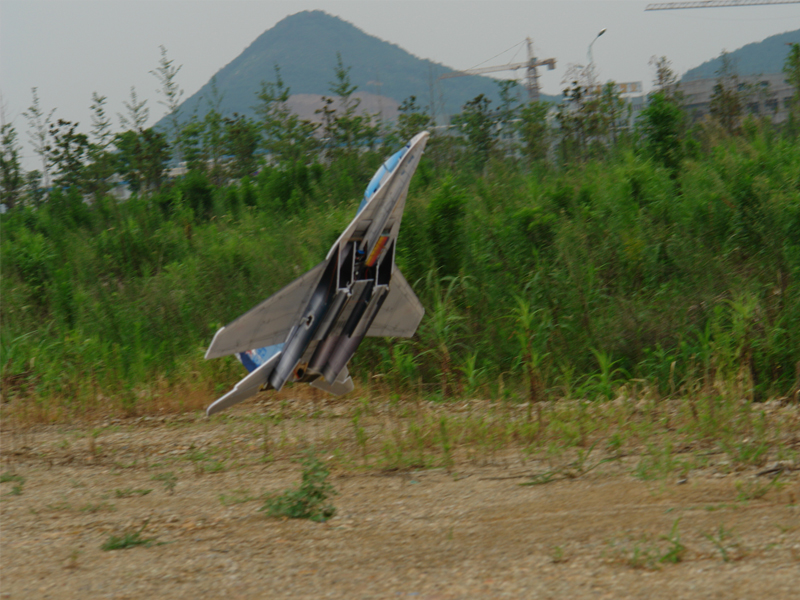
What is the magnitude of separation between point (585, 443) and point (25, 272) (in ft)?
30.4

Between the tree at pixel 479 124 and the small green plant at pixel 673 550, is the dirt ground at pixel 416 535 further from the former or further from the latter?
the tree at pixel 479 124

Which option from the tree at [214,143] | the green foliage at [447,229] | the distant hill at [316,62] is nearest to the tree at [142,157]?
the tree at [214,143]

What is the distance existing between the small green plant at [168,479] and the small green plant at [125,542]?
0.92m

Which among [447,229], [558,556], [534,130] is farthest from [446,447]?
[534,130]

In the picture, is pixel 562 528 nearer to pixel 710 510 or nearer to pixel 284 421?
pixel 710 510

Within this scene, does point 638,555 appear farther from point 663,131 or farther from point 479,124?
point 479,124

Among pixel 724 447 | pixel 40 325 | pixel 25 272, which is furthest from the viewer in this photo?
pixel 25 272

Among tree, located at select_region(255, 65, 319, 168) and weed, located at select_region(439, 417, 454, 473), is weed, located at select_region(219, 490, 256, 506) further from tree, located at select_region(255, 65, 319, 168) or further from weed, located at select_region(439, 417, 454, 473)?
tree, located at select_region(255, 65, 319, 168)

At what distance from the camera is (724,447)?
4281 millimetres

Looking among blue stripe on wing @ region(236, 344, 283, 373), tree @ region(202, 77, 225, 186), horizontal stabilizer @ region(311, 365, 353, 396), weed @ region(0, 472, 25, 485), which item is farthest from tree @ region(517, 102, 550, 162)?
weed @ region(0, 472, 25, 485)

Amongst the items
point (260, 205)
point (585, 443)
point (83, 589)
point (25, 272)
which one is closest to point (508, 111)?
point (260, 205)

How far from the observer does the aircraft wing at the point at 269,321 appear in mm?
4570

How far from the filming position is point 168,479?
4785 mm

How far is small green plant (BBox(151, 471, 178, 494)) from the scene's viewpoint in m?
4.66
